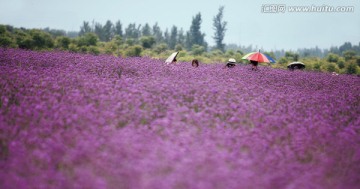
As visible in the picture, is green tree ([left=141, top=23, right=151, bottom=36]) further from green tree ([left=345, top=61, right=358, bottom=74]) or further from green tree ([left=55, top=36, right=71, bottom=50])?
green tree ([left=345, top=61, right=358, bottom=74])

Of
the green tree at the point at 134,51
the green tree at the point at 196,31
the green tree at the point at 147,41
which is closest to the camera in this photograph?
the green tree at the point at 134,51

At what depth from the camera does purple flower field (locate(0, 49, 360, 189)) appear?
8.61 ft

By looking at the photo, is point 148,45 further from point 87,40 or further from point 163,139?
point 163,139

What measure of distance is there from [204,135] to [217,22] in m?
52.4

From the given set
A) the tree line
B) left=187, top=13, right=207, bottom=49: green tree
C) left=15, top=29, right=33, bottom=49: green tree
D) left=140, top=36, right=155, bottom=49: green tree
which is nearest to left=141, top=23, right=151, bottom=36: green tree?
the tree line

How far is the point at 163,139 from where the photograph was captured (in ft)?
11.7

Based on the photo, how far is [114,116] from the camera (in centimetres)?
393

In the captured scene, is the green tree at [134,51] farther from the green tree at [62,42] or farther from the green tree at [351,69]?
the green tree at [351,69]

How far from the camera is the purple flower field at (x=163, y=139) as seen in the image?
2.62 metres

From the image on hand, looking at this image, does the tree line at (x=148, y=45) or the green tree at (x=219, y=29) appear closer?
the tree line at (x=148, y=45)

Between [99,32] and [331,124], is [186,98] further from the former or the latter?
[99,32]

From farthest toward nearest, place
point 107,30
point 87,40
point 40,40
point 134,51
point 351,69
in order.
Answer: point 107,30
point 87,40
point 134,51
point 351,69
point 40,40

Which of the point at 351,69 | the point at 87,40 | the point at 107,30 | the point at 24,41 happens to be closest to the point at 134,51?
the point at 87,40

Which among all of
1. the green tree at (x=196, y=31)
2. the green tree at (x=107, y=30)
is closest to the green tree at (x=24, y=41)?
the green tree at (x=196, y=31)
